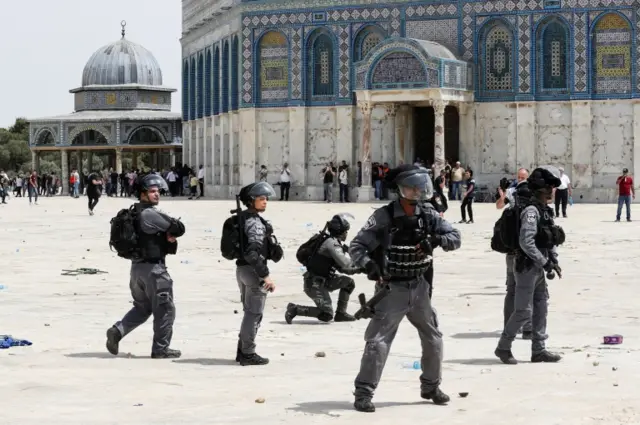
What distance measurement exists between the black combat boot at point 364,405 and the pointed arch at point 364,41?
1634 inches

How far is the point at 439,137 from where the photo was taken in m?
46.7

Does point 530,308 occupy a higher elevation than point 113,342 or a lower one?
higher

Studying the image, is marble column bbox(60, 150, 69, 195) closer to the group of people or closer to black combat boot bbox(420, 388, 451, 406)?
the group of people

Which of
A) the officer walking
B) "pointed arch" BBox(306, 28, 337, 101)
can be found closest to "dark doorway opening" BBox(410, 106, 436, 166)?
"pointed arch" BBox(306, 28, 337, 101)

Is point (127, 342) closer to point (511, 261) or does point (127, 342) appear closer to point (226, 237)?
point (226, 237)

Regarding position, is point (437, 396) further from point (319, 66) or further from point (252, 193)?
point (319, 66)

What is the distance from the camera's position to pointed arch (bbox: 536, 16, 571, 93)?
47.4 meters

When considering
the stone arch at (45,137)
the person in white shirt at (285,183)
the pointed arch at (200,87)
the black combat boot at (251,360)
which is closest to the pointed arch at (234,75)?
the person in white shirt at (285,183)

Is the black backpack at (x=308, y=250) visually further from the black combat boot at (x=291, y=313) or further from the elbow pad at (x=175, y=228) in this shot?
the elbow pad at (x=175, y=228)

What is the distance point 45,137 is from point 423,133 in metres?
28.1

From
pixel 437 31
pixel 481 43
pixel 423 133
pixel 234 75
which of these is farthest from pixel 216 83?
pixel 481 43

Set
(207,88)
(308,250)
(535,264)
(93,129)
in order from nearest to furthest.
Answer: (535,264), (308,250), (207,88), (93,129)

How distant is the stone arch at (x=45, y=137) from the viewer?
71.3 m

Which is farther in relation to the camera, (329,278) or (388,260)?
(329,278)
